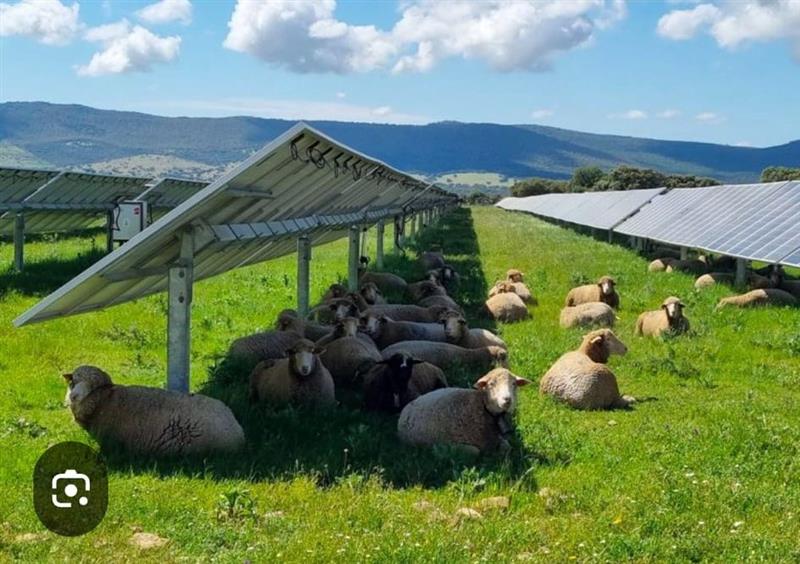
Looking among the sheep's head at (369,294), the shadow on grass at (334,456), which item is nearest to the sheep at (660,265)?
the sheep's head at (369,294)

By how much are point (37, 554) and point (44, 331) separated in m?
8.56

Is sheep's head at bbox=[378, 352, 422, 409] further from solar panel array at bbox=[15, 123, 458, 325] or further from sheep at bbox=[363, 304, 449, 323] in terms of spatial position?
sheep at bbox=[363, 304, 449, 323]

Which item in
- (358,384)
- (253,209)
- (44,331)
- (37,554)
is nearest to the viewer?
(37,554)

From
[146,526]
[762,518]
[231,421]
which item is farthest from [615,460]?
[146,526]

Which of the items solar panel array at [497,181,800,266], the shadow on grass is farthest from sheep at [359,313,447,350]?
solar panel array at [497,181,800,266]

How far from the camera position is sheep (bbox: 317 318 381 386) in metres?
10.7

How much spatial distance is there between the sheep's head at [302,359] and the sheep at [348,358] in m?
1.15

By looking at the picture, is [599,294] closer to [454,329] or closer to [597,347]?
[454,329]

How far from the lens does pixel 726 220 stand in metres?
25.3

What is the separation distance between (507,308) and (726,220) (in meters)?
11.8

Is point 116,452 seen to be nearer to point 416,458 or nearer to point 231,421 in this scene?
point 231,421

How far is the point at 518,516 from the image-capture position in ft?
20.3

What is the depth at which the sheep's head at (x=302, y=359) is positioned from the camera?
9211mm

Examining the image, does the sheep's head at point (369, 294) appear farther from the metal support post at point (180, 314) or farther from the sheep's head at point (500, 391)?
the sheep's head at point (500, 391)
